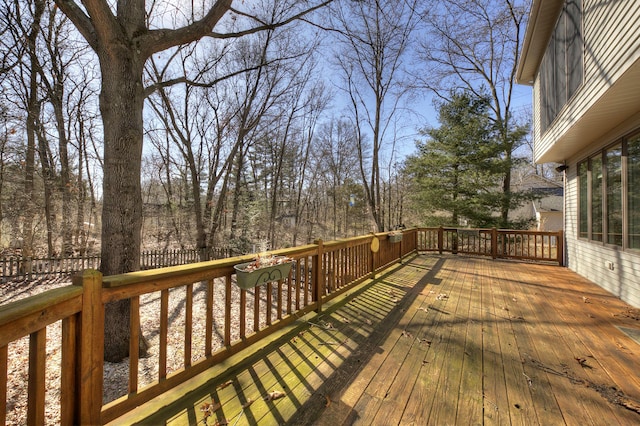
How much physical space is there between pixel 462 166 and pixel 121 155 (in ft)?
35.0

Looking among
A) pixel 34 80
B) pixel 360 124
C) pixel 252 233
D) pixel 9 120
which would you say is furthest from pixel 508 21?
pixel 9 120

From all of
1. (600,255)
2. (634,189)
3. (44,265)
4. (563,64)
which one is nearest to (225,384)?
(634,189)

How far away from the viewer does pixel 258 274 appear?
2.07 meters

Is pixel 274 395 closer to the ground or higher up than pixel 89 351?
closer to the ground

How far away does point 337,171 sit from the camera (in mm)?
17156

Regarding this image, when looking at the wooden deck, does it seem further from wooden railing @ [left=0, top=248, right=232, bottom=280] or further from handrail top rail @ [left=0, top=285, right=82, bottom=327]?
wooden railing @ [left=0, top=248, right=232, bottom=280]

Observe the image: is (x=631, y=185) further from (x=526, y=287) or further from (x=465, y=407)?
(x=465, y=407)

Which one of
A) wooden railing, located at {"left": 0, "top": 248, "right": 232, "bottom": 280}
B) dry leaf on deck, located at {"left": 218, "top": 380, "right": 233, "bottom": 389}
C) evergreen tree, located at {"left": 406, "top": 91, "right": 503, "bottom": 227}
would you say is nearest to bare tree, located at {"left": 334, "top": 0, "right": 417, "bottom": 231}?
evergreen tree, located at {"left": 406, "top": 91, "right": 503, "bottom": 227}

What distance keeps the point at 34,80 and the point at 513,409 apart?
1297cm

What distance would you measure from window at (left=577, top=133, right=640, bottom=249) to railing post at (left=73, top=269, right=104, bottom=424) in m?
5.84

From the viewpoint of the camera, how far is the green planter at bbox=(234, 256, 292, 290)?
1.98 meters

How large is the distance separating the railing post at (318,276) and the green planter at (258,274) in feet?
2.50

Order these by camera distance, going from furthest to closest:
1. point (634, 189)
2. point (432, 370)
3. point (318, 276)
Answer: point (634, 189) < point (318, 276) < point (432, 370)

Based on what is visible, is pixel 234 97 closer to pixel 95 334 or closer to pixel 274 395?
pixel 95 334
